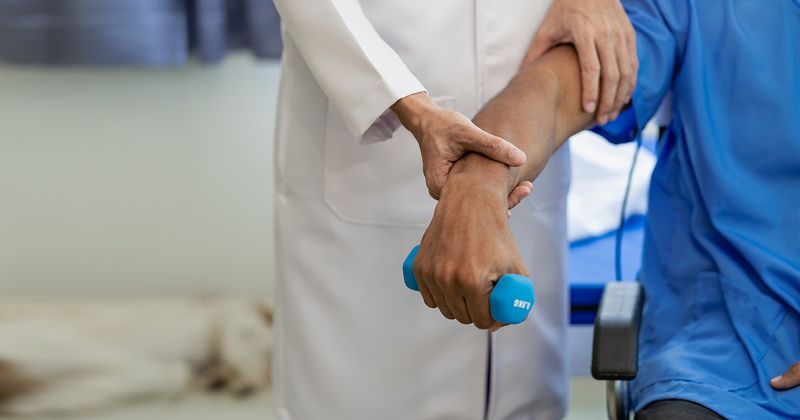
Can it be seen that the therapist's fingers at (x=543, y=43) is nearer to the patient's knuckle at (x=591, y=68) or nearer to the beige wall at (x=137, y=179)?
the patient's knuckle at (x=591, y=68)

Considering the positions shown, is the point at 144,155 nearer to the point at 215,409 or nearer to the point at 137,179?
the point at 137,179

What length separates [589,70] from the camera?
1.56m

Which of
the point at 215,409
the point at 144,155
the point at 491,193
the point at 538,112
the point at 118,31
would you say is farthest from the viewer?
the point at 144,155

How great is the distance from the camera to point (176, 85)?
9.63 feet

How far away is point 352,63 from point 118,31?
4.75 feet

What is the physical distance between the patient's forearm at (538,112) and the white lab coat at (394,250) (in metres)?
0.06

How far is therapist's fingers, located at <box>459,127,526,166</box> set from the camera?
129cm

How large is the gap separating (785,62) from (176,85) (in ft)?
5.93

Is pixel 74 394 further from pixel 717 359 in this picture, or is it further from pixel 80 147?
pixel 717 359

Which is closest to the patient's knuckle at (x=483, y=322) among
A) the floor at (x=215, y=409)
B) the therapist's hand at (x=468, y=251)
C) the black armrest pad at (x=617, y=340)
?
the therapist's hand at (x=468, y=251)

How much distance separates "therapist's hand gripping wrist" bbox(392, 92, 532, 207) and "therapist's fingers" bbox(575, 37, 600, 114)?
0.94 ft

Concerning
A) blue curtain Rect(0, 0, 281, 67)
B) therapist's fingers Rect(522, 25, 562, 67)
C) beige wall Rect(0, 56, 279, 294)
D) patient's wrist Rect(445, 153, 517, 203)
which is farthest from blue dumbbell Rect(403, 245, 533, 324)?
beige wall Rect(0, 56, 279, 294)

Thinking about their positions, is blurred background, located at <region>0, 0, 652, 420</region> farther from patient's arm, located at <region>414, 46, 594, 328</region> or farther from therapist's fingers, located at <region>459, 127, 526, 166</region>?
therapist's fingers, located at <region>459, 127, 526, 166</region>

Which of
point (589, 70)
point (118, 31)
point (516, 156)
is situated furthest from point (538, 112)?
point (118, 31)
